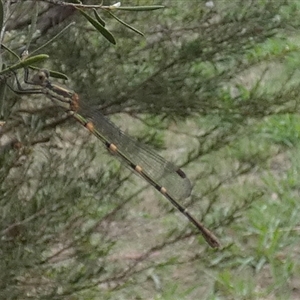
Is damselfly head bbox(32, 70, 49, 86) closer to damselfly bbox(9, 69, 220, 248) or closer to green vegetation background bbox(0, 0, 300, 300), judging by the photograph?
damselfly bbox(9, 69, 220, 248)

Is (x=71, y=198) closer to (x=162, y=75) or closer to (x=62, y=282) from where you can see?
(x=62, y=282)

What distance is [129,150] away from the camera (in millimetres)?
803

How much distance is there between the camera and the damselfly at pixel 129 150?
1.82ft

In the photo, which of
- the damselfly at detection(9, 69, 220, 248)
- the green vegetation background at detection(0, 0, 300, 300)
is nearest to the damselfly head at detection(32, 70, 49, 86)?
the damselfly at detection(9, 69, 220, 248)

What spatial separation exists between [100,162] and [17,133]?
208 mm

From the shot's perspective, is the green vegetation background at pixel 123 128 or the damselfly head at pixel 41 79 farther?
the green vegetation background at pixel 123 128

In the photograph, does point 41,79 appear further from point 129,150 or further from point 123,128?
point 123,128

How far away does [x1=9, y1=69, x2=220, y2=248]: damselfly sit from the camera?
1.82 feet

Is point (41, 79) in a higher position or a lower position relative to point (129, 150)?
higher

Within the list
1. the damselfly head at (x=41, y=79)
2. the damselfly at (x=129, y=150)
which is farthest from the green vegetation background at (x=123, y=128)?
the damselfly head at (x=41, y=79)

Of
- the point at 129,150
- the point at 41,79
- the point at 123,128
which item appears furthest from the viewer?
the point at 123,128

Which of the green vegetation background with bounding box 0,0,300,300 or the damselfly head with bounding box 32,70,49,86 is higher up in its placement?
the damselfly head with bounding box 32,70,49,86

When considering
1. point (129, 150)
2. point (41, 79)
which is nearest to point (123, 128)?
point (129, 150)

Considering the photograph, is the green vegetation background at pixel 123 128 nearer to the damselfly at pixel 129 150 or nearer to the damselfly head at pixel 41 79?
the damselfly at pixel 129 150
